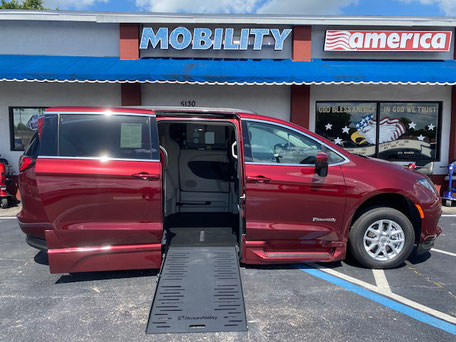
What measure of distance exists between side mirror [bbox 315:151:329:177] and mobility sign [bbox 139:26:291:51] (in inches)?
233

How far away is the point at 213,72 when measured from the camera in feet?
26.1

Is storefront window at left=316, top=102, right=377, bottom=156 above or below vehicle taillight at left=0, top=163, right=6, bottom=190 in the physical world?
above

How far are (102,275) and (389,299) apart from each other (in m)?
3.18

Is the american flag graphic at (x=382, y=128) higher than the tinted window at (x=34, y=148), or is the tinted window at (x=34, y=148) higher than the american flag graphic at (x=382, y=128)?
the american flag graphic at (x=382, y=128)

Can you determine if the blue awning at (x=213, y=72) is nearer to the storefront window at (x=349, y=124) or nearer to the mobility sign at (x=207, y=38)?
the mobility sign at (x=207, y=38)

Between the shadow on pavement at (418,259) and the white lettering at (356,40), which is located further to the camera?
the white lettering at (356,40)

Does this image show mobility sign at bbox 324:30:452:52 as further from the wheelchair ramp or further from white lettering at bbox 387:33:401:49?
the wheelchair ramp

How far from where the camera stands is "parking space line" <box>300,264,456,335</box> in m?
3.15

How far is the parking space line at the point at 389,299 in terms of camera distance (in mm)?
3154

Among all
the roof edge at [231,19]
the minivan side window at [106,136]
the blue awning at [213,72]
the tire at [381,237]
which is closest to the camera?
the minivan side window at [106,136]

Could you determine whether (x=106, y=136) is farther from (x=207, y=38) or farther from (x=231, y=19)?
(x=231, y=19)

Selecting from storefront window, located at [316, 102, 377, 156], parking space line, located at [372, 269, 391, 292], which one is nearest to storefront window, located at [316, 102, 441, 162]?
storefront window, located at [316, 102, 377, 156]

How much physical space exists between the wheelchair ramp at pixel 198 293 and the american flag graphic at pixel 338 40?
6.92 metres

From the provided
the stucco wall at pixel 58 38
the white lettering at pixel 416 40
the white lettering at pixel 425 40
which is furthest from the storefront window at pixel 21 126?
the white lettering at pixel 425 40
